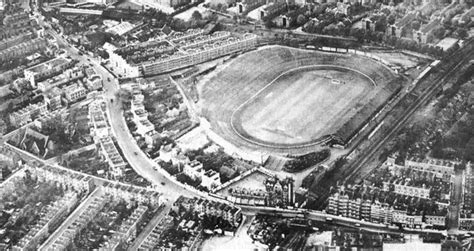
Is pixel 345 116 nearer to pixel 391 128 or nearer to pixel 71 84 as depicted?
pixel 391 128

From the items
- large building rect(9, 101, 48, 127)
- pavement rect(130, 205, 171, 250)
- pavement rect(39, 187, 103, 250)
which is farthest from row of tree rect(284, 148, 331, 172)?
large building rect(9, 101, 48, 127)

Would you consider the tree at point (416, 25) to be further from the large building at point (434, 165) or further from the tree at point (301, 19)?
the large building at point (434, 165)

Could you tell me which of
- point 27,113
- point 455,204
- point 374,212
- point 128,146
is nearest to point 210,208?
point 374,212

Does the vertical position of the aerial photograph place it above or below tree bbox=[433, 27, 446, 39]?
below

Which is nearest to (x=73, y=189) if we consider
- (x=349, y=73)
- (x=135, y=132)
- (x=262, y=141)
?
(x=135, y=132)

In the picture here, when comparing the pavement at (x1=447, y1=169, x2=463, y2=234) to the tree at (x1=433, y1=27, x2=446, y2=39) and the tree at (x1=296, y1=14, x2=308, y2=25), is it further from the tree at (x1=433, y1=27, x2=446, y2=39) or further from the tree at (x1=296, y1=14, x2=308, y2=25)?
the tree at (x1=296, y1=14, x2=308, y2=25)

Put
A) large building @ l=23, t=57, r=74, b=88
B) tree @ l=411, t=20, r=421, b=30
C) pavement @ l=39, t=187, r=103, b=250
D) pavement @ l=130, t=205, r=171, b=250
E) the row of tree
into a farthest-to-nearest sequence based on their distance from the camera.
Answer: tree @ l=411, t=20, r=421, b=30
large building @ l=23, t=57, r=74, b=88
the row of tree
pavement @ l=39, t=187, r=103, b=250
pavement @ l=130, t=205, r=171, b=250

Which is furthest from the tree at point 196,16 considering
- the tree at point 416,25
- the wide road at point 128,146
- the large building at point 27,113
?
the large building at point 27,113

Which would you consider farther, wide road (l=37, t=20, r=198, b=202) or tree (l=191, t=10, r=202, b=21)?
tree (l=191, t=10, r=202, b=21)

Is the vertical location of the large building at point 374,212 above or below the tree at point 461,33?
below
